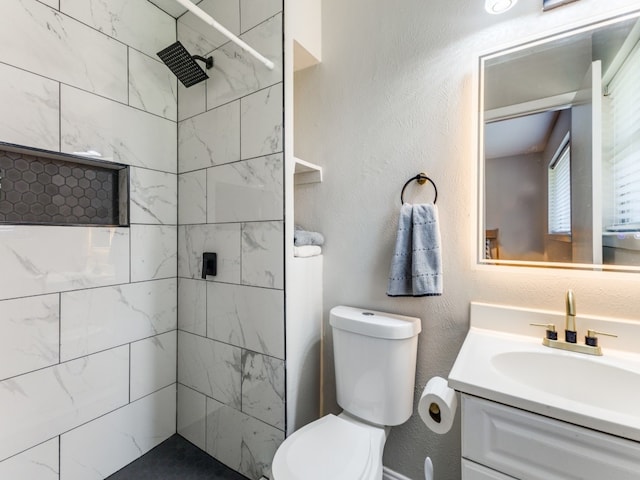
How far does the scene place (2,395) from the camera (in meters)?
1.14

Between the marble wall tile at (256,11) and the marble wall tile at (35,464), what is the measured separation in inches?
78.9

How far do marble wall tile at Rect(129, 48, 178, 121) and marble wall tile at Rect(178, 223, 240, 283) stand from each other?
25.9 inches

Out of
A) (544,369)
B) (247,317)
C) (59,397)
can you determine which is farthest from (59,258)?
(544,369)

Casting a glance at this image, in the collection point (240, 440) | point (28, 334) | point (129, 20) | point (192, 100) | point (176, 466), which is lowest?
point (176, 466)

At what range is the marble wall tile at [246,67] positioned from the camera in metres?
1.35

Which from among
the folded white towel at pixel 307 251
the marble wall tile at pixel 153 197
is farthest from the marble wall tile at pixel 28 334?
the folded white towel at pixel 307 251

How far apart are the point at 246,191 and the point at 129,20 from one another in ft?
3.46

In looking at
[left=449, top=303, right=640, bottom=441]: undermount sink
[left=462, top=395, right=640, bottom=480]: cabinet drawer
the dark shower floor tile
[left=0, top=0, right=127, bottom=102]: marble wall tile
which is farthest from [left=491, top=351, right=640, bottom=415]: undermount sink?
[left=0, top=0, right=127, bottom=102]: marble wall tile

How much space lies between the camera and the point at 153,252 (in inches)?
64.6

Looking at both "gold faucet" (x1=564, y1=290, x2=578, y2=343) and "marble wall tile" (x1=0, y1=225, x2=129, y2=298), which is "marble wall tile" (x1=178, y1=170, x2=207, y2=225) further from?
"gold faucet" (x1=564, y1=290, x2=578, y2=343)

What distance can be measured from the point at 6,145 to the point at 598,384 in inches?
84.4

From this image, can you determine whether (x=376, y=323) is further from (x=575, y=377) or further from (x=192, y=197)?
(x=192, y=197)

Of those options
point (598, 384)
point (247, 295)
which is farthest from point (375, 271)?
point (598, 384)

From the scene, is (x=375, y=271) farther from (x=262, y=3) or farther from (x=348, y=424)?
(x=262, y=3)
